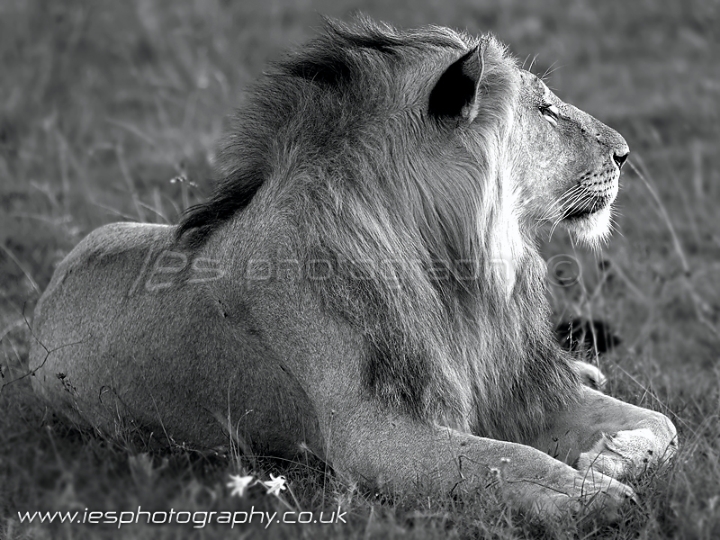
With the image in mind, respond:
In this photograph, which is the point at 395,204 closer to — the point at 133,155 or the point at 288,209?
the point at 288,209

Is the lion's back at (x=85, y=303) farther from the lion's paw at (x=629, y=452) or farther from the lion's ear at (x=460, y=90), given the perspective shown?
the lion's paw at (x=629, y=452)

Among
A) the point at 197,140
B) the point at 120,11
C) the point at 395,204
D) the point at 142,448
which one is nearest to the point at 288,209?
the point at 395,204

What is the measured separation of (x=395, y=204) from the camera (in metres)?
4.04

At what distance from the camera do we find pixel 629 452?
3.99m

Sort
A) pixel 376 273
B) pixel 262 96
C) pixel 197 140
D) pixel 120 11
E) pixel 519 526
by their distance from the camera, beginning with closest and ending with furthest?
pixel 519 526, pixel 376 273, pixel 262 96, pixel 197 140, pixel 120 11

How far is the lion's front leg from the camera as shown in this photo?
13.0 feet

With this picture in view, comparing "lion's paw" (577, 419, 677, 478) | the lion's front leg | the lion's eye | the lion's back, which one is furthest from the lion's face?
the lion's back

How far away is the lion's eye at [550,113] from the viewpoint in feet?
14.6

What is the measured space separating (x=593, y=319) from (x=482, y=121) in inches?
85.4

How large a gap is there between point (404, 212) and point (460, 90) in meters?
0.50

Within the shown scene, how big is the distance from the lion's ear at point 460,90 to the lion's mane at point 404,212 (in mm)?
33

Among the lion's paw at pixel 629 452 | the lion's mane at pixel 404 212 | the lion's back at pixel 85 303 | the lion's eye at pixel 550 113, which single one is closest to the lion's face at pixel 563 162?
the lion's eye at pixel 550 113
